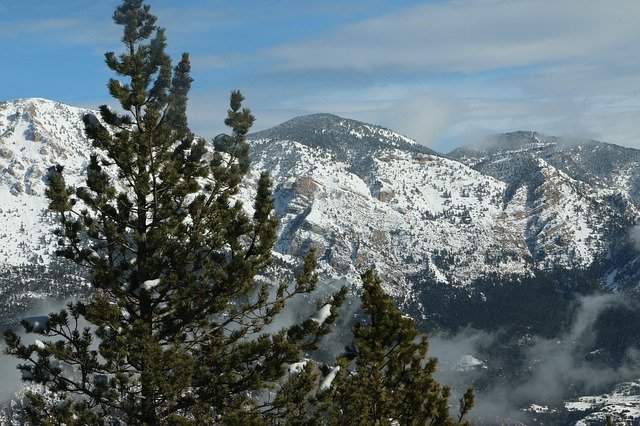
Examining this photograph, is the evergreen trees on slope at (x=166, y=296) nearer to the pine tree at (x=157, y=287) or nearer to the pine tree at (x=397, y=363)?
the pine tree at (x=157, y=287)

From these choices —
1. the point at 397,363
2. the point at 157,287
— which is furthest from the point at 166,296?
the point at 397,363

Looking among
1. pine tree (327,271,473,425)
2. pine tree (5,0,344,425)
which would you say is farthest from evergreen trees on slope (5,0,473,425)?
pine tree (327,271,473,425)

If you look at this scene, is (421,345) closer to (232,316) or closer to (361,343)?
(361,343)

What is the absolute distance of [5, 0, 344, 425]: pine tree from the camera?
1168 inches

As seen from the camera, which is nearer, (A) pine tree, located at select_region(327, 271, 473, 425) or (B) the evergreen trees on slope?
(B) the evergreen trees on slope

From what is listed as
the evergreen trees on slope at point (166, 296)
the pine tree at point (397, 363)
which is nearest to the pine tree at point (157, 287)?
the evergreen trees on slope at point (166, 296)

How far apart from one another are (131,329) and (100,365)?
240 centimetres

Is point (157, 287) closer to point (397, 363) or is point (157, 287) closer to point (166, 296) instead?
point (166, 296)

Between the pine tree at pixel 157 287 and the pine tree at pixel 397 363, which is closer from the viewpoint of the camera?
the pine tree at pixel 157 287

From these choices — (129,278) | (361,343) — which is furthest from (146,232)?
(361,343)

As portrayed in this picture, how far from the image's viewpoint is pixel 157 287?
102ft

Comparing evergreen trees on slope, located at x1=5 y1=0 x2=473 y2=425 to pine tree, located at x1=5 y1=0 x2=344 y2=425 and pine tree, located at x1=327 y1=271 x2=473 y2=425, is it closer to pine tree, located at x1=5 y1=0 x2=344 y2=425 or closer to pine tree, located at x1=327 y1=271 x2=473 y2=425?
pine tree, located at x1=5 y1=0 x2=344 y2=425

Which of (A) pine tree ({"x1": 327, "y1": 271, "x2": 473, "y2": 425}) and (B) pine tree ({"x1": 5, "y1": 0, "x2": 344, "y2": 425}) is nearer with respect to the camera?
(B) pine tree ({"x1": 5, "y1": 0, "x2": 344, "y2": 425})

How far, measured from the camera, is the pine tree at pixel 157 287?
29656 millimetres
